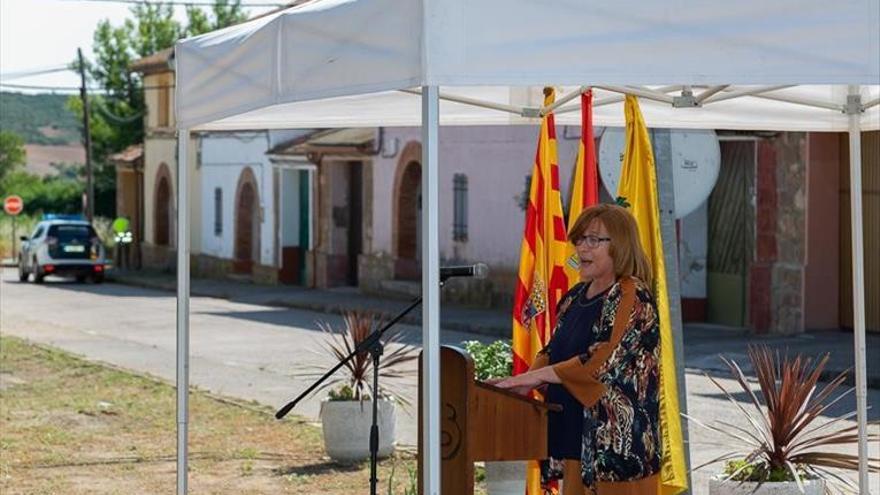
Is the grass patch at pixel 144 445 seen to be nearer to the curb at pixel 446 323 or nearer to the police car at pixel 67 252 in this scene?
the curb at pixel 446 323

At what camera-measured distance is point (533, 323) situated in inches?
307

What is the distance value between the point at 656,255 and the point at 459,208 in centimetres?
2360

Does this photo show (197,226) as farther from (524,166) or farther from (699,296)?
(699,296)

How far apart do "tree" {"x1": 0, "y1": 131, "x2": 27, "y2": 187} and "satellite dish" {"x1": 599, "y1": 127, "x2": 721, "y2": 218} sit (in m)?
79.0

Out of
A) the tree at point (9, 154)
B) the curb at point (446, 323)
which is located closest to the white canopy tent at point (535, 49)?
the curb at point (446, 323)

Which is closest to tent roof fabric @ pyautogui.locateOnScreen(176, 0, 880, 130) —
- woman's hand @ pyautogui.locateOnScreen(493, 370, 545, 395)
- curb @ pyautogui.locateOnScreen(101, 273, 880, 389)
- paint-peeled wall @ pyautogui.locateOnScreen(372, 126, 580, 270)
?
woman's hand @ pyautogui.locateOnScreen(493, 370, 545, 395)

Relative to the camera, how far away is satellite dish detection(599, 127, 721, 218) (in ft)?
28.3

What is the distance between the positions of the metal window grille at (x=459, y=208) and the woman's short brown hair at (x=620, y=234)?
79.6 ft

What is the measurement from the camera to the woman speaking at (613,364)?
18.9 ft

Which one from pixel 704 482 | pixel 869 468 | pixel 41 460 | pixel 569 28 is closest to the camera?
pixel 569 28

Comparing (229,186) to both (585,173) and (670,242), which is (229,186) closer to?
(670,242)

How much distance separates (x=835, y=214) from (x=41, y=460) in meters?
13.8

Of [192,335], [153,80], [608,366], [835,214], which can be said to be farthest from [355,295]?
[608,366]

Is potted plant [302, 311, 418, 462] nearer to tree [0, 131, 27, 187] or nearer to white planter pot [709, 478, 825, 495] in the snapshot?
white planter pot [709, 478, 825, 495]
